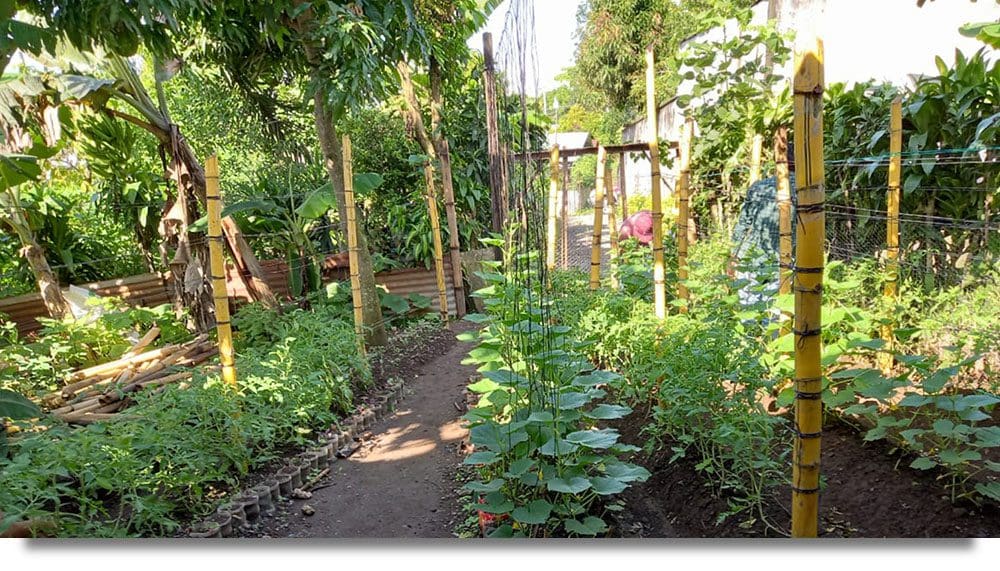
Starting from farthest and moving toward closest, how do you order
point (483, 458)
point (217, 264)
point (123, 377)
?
point (123, 377) → point (217, 264) → point (483, 458)

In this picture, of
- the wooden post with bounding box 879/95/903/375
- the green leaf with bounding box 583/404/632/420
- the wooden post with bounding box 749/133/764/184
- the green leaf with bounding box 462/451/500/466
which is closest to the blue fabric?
the wooden post with bounding box 749/133/764/184

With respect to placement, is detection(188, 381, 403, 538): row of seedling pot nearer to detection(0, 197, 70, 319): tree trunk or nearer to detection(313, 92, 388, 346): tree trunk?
detection(313, 92, 388, 346): tree trunk

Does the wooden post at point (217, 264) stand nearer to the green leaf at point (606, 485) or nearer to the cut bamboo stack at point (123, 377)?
the cut bamboo stack at point (123, 377)

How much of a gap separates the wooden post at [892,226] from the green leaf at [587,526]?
948 millimetres

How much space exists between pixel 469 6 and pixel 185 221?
237 cm

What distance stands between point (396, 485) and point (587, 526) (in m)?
0.81

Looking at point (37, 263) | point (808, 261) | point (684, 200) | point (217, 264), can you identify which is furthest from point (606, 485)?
point (37, 263)

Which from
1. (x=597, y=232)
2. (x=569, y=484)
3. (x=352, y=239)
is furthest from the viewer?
(x=597, y=232)

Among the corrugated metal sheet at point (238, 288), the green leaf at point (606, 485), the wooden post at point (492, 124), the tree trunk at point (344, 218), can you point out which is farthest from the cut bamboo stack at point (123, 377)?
the green leaf at point (606, 485)

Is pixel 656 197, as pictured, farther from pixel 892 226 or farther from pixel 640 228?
pixel 640 228

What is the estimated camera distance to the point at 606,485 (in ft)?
5.03

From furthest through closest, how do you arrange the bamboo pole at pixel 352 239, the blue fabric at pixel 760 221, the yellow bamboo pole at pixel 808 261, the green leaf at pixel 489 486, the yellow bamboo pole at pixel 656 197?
the bamboo pole at pixel 352 239
the blue fabric at pixel 760 221
the yellow bamboo pole at pixel 656 197
the green leaf at pixel 489 486
the yellow bamboo pole at pixel 808 261

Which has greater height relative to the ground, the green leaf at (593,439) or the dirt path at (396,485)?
the green leaf at (593,439)

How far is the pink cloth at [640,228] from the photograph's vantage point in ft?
12.0
